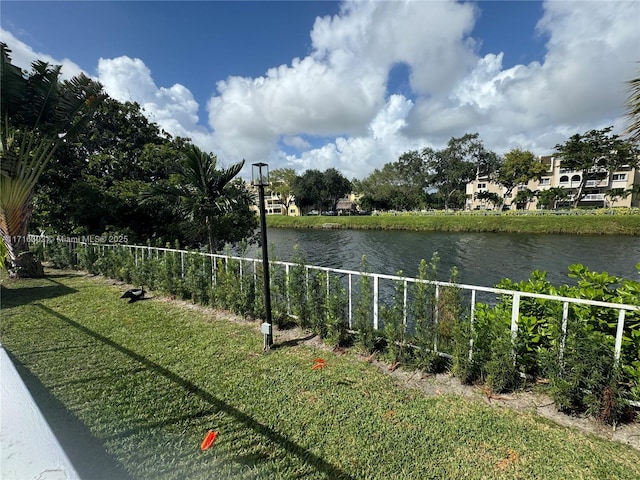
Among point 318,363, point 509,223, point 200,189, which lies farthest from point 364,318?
point 509,223

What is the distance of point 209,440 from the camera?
2158 millimetres

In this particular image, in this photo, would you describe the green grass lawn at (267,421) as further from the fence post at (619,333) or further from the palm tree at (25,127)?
the palm tree at (25,127)

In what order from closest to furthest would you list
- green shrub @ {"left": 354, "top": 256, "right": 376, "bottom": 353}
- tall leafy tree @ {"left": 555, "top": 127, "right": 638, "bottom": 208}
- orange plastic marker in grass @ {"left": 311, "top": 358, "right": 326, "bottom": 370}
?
orange plastic marker in grass @ {"left": 311, "top": 358, "right": 326, "bottom": 370} → green shrub @ {"left": 354, "top": 256, "right": 376, "bottom": 353} → tall leafy tree @ {"left": 555, "top": 127, "right": 638, "bottom": 208}

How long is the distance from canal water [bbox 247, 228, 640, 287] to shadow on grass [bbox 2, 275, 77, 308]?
6.12 meters

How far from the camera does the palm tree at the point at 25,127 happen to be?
6603mm

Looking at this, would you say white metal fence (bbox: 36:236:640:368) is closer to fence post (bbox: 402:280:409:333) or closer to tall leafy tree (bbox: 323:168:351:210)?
fence post (bbox: 402:280:409:333)

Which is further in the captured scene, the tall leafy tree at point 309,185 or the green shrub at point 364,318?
the tall leafy tree at point 309,185

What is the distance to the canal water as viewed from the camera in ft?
41.3

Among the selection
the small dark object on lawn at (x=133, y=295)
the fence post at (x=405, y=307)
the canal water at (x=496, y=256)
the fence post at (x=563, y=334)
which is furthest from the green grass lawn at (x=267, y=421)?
the canal water at (x=496, y=256)

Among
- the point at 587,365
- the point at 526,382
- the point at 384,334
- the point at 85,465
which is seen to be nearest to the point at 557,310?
the point at 587,365

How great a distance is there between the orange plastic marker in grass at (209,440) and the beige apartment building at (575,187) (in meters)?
48.6

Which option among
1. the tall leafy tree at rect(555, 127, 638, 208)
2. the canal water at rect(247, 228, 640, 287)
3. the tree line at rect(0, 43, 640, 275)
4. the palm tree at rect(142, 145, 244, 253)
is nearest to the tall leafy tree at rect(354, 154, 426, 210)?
the tall leafy tree at rect(555, 127, 638, 208)

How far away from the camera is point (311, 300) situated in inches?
156

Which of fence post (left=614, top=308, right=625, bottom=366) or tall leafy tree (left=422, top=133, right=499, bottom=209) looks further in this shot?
tall leafy tree (left=422, top=133, right=499, bottom=209)
